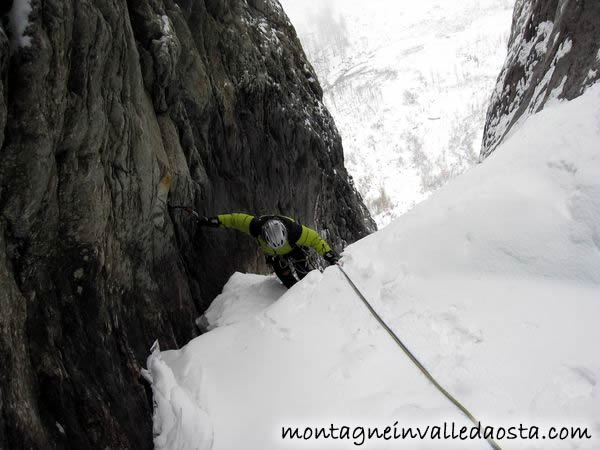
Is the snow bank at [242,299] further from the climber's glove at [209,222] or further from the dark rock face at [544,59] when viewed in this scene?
the dark rock face at [544,59]

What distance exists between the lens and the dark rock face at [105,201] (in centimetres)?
325

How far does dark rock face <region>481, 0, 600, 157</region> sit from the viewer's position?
20.6 ft

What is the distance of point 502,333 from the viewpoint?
3486mm

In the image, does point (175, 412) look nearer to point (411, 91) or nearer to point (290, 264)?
point (290, 264)

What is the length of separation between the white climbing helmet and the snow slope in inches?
28.6

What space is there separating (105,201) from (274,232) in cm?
223

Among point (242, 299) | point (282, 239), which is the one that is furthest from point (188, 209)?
point (242, 299)

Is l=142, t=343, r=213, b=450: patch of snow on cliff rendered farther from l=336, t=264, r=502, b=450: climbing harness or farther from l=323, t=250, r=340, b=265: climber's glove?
l=323, t=250, r=340, b=265: climber's glove

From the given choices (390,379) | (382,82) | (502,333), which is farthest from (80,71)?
(382,82)

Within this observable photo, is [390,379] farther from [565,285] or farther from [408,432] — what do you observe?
[565,285]

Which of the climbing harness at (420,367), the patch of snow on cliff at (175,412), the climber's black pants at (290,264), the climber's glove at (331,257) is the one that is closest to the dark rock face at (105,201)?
the patch of snow on cliff at (175,412)

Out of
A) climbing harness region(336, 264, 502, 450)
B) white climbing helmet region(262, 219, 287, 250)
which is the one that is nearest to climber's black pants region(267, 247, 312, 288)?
white climbing helmet region(262, 219, 287, 250)

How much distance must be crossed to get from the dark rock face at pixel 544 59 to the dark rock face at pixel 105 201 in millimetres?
5427

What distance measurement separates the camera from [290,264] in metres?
6.37
